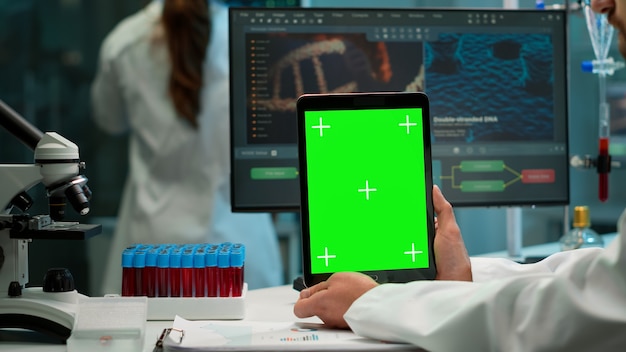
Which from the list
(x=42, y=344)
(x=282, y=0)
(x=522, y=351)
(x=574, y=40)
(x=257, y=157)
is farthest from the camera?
(x=282, y=0)

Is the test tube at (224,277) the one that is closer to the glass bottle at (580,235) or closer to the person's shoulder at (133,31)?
the glass bottle at (580,235)

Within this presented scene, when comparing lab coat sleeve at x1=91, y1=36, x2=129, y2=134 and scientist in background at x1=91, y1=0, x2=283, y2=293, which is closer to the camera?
scientist in background at x1=91, y1=0, x2=283, y2=293

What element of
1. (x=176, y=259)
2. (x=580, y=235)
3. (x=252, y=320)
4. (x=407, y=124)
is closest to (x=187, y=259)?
(x=176, y=259)

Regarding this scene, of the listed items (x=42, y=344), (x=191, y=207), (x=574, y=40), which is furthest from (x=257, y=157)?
(x=574, y=40)

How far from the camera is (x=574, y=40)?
8.64 ft

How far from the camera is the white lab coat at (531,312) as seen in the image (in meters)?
0.90

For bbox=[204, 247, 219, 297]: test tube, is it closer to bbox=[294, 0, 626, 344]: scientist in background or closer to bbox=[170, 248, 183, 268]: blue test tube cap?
bbox=[170, 248, 183, 268]: blue test tube cap

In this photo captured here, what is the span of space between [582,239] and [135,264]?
0.92m

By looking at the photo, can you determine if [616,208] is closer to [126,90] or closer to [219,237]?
[219,237]

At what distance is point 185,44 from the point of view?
229 centimetres

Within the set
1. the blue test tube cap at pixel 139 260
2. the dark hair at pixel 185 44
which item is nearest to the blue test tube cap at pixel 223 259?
the blue test tube cap at pixel 139 260

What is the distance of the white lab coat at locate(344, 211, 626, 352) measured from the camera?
2.96 ft

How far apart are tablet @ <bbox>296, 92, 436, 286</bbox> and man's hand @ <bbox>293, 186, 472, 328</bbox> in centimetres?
1

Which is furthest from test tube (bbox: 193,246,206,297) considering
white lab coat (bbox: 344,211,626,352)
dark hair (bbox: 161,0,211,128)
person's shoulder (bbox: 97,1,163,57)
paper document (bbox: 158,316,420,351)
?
person's shoulder (bbox: 97,1,163,57)
